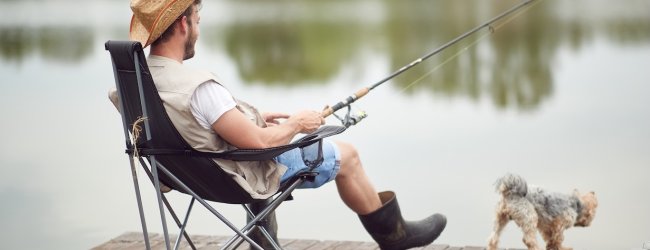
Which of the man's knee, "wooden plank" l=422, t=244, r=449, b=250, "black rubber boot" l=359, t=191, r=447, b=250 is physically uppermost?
the man's knee

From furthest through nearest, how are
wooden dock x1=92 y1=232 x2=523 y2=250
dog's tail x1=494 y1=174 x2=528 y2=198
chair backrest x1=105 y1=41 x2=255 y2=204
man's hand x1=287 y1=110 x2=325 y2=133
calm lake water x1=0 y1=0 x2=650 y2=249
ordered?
calm lake water x1=0 y1=0 x2=650 y2=249
wooden dock x1=92 y1=232 x2=523 y2=250
dog's tail x1=494 y1=174 x2=528 y2=198
man's hand x1=287 y1=110 x2=325 y2=133
chair backrest x1=105 y1=41 x2=255 y2=204

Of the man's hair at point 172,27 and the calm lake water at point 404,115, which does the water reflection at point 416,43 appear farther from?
the man's hair at point 172,27

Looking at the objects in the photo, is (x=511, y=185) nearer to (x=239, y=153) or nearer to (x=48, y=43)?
(x=239, y=153)

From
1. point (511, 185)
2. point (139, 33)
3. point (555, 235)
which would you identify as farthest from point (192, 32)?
point (555, 235)

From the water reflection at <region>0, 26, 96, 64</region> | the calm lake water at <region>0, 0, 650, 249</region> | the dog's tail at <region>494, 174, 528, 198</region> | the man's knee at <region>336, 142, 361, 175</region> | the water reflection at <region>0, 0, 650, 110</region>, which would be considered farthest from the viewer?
the water reflection at <region>0, 26, 96, 64</region>

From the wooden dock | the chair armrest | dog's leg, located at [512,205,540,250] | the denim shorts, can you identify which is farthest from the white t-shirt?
Result: dog's leg, located at [512,205,540,250]

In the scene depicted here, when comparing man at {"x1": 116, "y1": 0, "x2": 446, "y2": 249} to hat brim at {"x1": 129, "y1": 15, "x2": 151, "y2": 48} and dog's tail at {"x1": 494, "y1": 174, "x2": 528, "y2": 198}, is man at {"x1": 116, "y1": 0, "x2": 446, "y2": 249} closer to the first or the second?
hat brim at {"x1": 129, "y1": 15, "x2": 151, "y2": 48}

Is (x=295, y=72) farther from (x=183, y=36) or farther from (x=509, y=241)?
(x=183, y=36)

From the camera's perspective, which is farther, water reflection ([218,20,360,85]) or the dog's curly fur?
water reflection ([218,20,360,85])

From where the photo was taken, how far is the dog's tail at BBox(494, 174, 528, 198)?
4516 mm

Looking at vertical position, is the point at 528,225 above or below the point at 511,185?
below

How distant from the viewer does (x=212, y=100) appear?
3.74 metres

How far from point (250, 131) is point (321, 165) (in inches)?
13.4

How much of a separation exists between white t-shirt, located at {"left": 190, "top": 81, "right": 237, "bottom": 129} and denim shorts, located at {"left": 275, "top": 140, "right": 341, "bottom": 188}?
33 cm
